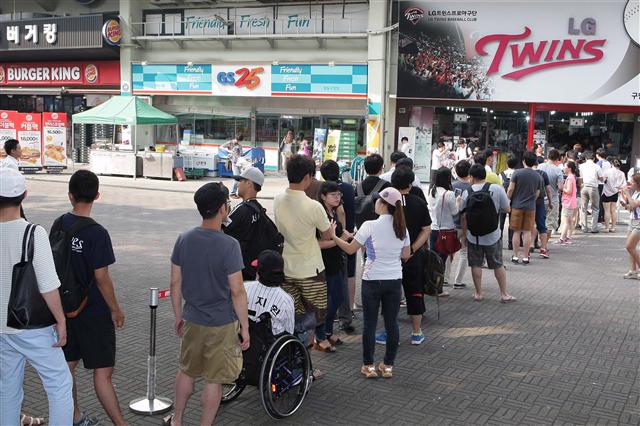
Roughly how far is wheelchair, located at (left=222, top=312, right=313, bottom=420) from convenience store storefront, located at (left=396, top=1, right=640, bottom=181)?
63.8ft

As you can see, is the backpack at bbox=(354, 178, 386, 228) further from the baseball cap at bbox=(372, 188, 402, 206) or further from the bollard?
the bollard

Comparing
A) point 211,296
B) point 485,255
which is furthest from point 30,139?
point 211,296

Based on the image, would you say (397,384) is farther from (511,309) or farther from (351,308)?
(511,309)

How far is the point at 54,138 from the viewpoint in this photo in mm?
24141

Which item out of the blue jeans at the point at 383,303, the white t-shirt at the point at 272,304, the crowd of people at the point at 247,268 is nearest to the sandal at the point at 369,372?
the crowd of people at the point at 247,268

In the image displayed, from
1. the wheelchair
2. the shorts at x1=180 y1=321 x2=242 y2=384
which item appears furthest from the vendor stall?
the shorts at x1=180 y1=321 x2=242 y2=384

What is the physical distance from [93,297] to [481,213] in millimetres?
5360

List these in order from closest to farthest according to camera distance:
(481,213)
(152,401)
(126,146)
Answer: (152,401)
(481,213)
(126,146)

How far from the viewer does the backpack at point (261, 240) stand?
17.5 feet

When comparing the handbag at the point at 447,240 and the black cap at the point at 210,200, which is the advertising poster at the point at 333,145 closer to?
the handbag at the point at 447,240

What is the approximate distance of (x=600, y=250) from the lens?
12812 mm

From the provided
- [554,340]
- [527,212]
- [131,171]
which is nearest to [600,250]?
[527,212]

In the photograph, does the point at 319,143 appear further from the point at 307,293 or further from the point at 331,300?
the point at 307,293

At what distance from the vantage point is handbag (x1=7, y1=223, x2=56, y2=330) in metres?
3.55
